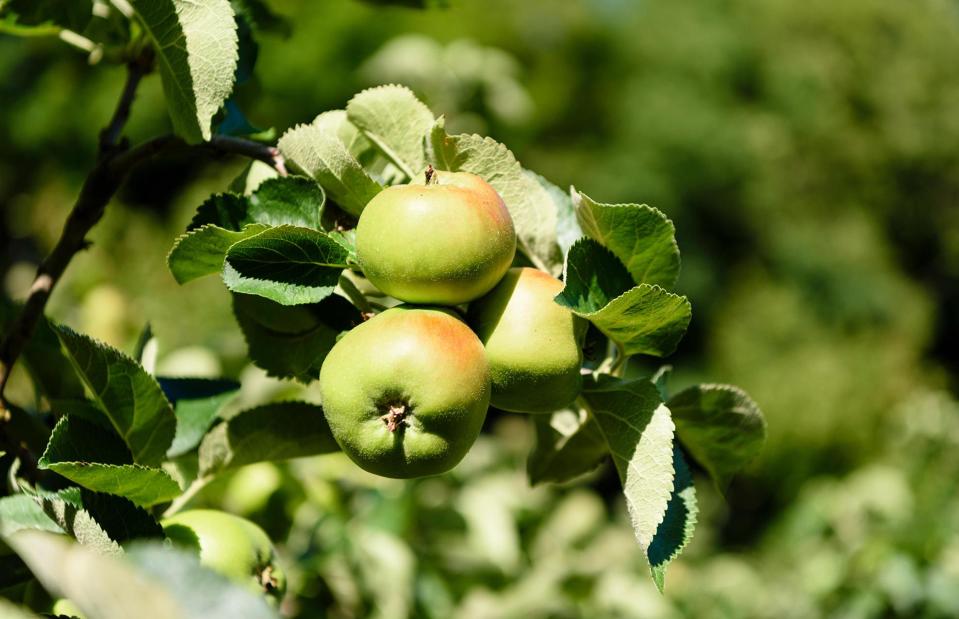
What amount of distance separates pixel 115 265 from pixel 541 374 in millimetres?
2581

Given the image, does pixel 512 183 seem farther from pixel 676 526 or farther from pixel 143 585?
pixel 143 585

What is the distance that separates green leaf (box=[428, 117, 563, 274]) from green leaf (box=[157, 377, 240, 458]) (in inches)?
9.5

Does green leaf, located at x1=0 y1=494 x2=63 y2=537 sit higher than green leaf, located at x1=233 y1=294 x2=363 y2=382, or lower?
lower

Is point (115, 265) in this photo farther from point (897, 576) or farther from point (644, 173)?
point (644, 173)

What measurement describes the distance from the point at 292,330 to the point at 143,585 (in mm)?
334

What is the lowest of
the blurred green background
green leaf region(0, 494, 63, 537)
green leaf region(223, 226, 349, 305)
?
the blurred green background

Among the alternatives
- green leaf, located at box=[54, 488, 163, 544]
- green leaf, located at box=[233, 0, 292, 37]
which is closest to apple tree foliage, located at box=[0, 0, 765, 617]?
green leaf, located at box=[54, 488, 163, 544]

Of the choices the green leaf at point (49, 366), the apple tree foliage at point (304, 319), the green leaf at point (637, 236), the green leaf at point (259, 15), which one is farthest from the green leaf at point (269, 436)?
the green leaf at point (259, 15)

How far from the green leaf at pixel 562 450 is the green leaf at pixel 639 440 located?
0.27ft

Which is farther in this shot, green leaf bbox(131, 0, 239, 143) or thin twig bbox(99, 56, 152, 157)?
thin twig bbox(99, 56, 152, 157)

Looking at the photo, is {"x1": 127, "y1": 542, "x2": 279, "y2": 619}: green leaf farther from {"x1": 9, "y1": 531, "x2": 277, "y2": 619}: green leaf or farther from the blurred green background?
the blurred green background

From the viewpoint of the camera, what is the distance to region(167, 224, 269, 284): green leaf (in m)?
0.49

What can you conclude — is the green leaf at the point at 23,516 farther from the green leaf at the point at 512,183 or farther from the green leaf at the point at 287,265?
the green leaf at the point at 512,183

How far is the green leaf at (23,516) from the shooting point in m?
0.48
